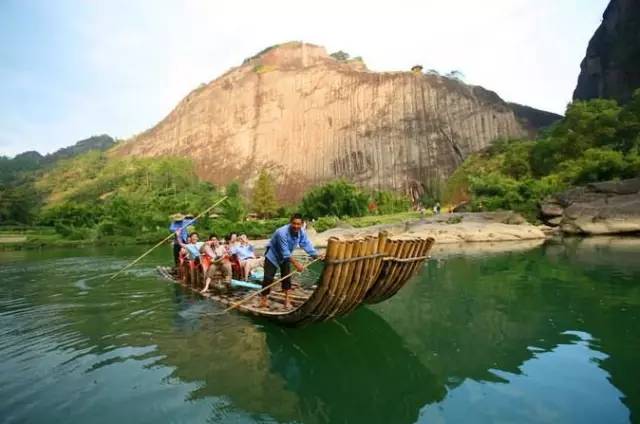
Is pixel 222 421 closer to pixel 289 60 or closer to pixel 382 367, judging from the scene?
pixel 382 367

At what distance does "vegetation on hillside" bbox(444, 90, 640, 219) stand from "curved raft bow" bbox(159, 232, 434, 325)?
24.4m

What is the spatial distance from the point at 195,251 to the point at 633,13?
168ft

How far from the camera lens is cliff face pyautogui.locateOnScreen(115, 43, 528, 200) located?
2394 inches

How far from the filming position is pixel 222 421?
13.9 feet

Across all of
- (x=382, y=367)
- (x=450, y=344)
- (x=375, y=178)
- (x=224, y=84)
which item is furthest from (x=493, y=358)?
(x=224, y=84)

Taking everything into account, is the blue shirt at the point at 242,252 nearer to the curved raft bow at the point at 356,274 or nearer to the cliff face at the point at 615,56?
the curved raft bow at the point at 356,274

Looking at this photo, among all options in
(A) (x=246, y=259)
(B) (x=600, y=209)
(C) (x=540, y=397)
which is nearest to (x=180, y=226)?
(A) (x=246, y=259)

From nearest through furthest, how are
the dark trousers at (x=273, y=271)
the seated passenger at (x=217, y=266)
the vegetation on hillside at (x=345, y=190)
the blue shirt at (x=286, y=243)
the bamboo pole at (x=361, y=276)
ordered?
1. the bamboo pole at (x=361, y=276)
2. the blue shirt at (x=286, y=243)
3. the dark trousers at (x=273, y=271)
4. the seated passenger at (x=217, y=266)
5. the vegetation on hillside at (x=345, y=190)

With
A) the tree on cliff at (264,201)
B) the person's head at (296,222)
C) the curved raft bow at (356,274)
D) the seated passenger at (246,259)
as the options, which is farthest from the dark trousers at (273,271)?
the tree on cliff at (264,201)

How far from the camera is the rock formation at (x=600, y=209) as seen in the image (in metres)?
22.9

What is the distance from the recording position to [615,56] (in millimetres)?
47375

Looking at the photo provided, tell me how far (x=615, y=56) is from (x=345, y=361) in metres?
54.0

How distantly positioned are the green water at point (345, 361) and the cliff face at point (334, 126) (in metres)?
51.7

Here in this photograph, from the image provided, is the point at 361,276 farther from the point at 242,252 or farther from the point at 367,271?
the point at 242,252
